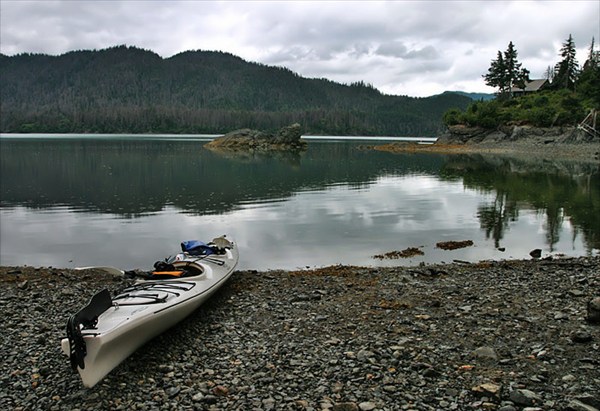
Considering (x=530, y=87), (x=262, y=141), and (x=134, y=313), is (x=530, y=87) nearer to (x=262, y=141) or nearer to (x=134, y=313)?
(x=262, y=141)

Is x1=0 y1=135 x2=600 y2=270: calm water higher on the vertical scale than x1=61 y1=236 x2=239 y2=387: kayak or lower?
lower

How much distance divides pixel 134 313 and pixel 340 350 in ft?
12.9

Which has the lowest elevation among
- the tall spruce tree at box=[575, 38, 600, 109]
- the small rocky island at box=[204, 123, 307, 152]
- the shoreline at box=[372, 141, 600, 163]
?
the shoreline at box=[372, 141, 600, 163]

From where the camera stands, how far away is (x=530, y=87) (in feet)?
426

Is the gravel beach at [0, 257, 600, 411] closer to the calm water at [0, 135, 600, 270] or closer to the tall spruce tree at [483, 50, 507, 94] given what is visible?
the calm water at [0, 135, 600, 270]

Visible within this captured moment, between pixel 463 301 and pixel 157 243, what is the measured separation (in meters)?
13.5

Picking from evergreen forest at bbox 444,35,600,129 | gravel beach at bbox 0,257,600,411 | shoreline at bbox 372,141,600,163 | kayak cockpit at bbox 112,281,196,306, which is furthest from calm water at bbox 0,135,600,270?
evergreen forest at bbox 444,35,600,129

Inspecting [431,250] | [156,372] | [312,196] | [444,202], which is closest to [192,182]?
[312,196]

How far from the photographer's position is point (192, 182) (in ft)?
146

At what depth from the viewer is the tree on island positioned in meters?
127

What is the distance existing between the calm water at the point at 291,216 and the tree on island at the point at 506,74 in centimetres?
8670

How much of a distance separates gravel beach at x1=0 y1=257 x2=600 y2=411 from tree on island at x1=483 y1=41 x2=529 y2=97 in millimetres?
127131

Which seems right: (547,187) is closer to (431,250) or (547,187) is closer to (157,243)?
(431,250)


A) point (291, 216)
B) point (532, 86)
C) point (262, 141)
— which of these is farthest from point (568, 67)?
point (291, 216)
